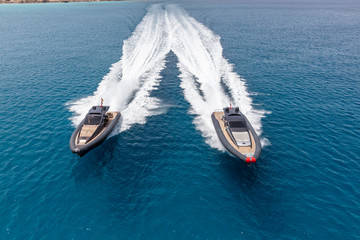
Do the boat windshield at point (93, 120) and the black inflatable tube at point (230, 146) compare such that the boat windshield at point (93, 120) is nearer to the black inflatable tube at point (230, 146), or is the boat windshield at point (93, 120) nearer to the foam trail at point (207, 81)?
the foam trail at point (207, 81)

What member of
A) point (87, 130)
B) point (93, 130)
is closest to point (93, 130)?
point (93, 130)

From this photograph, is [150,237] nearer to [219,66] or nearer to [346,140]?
[346,140]

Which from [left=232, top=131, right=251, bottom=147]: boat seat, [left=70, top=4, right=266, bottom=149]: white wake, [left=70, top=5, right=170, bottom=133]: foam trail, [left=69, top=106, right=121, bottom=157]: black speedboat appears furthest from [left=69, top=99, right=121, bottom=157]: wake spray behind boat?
[left=232, top=131, right=251, bottom=147]: boat seat

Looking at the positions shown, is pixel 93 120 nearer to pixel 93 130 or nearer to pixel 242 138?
pixel 93 130

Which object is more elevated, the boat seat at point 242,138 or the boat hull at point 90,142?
the boat hull at point 90,142

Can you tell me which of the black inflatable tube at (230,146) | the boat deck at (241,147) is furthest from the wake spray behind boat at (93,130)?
the boat deck at (241,147)

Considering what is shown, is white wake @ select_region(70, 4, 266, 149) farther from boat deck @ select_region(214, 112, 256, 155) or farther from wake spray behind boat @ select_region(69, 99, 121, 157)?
wake spray behind boat @ select_region(69, 99, 121, 157)
